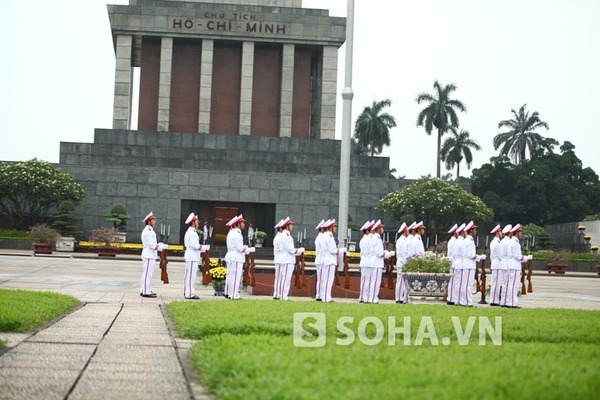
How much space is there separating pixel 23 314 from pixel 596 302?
52.8 feet

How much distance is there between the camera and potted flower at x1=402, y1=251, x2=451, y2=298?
67.4 feet

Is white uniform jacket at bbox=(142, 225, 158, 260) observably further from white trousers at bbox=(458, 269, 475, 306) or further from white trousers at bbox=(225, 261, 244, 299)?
white trousers at bbox=(458, 269, 475, 306)

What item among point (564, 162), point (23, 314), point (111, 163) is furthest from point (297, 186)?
point (564, 162)

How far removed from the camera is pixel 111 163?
164 ft

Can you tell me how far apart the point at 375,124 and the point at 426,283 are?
6744cm

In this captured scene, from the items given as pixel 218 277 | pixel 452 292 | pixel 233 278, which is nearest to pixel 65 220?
pixel 218 277

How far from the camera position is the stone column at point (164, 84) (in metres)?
51.5

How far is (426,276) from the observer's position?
2052 cm

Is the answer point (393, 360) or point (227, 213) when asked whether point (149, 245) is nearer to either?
point (393, 360)

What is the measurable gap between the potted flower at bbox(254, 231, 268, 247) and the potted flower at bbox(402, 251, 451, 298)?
2364cm

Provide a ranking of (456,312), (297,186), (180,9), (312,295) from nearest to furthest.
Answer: (456,312)
(312,295)
(297,186)
(180,9)

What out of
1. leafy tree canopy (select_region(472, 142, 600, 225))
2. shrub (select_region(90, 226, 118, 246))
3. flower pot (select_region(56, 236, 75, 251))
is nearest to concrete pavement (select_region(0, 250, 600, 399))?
shrub (select_region(90, 226, 118, 246))

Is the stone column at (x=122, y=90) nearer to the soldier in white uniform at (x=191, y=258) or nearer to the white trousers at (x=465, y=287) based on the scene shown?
the soldier in white uniform at (x=191, y=258)

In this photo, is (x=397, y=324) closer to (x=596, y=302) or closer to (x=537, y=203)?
(x=596, y=302)
